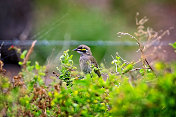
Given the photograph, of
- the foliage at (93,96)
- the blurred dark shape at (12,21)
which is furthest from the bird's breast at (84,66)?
the blurred dark shape at (12,21)

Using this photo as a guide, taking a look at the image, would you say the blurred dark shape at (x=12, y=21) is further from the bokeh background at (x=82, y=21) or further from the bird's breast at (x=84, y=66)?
the bird's breast at (x=84, y=66)

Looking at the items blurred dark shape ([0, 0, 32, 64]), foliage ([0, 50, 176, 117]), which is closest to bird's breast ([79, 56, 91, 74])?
foliage ([0, 50, 176, 117])

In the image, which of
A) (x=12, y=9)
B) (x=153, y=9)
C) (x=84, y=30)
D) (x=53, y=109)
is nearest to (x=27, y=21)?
(x=12, y=9)

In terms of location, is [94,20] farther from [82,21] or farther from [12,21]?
[12,21]

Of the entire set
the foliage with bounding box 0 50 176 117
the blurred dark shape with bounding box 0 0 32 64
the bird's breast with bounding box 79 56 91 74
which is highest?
the blurred dark shape with bounding box 0 0 32 64

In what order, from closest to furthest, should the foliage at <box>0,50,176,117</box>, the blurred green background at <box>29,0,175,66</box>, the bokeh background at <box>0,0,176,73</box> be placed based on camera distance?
1. the foliage at <box>0,50,176,117</box>
2. the bokeh background at <box>0,0,176,73</box>
3. the blurred green background at <box>29,0,175,66</box>

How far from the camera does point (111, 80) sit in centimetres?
243

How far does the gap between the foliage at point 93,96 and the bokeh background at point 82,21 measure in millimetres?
5448

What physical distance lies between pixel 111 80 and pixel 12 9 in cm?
886

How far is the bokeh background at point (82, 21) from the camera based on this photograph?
984cm

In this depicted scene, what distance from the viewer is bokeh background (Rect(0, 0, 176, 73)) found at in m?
9.84

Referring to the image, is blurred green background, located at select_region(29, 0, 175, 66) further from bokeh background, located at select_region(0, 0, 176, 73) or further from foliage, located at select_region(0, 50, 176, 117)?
foliage, located at select_region(0, 50, 176, 117)

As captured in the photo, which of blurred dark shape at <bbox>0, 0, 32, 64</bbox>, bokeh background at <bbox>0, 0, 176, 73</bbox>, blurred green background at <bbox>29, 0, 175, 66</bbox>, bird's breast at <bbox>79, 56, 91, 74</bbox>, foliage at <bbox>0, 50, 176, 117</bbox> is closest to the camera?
foliage at <bbox>0, 50, 176, 117</bbox>

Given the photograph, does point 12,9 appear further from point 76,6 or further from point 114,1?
point 114,1
